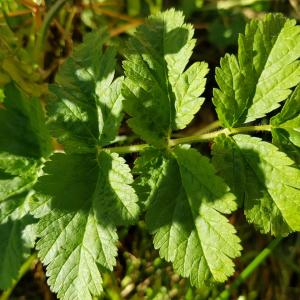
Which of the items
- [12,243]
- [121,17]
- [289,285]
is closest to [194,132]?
[121,17]

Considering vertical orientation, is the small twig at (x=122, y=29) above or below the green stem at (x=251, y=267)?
above

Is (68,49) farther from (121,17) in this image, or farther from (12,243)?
(12,243)

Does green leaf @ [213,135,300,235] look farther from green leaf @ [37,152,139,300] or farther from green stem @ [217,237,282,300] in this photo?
green stem @ [217,237,282,300]

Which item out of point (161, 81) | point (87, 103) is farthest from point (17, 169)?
point (161, 81)

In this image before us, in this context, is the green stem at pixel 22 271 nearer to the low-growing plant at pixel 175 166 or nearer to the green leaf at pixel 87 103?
the low-growing plant at pixel 175 166

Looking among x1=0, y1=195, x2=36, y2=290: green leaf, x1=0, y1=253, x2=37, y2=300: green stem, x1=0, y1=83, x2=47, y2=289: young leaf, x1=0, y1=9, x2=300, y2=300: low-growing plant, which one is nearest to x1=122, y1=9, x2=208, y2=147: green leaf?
x1=0, y1=9, x2=300, y2=300: low-growing plant

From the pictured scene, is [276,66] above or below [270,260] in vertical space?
above

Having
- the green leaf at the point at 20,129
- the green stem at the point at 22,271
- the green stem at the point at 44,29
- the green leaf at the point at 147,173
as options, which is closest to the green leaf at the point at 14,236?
the green leaf at the point at 20,129
